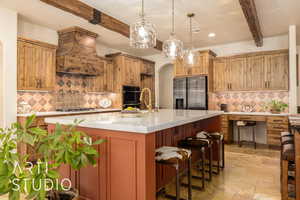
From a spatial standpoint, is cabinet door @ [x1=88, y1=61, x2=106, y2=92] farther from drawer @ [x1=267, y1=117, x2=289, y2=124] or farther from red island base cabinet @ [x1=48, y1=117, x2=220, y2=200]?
drawer @ [x1=267, y1=117, x2=289, y2=124]

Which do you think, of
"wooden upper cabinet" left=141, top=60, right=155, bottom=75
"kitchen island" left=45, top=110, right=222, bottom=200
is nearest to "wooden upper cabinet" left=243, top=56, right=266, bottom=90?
"wooden upper cabinet" left=141, top=60, right=155, bottom=75

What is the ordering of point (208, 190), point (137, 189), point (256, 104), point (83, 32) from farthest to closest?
point (256, 104) → point (83, 32) → point (208, 190) → point (137, 189)

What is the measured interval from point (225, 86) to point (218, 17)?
226 cm

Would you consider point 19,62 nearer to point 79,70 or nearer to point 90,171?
point 79,70

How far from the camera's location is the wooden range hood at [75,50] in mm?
4441

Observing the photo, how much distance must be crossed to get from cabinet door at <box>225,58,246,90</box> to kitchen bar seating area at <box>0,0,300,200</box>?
3 cm

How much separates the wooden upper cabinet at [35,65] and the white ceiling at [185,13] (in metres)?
0.57

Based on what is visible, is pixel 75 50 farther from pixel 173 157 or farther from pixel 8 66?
pixel 173 157

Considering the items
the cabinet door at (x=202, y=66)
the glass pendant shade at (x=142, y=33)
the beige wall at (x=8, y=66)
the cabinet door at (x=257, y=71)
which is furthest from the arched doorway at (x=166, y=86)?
the beige wall at (x=8, y=66)

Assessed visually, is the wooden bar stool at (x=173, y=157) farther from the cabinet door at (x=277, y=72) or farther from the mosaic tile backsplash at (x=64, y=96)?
the cabinet door at (x=277, y=72)

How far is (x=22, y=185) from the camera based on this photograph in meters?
1.29

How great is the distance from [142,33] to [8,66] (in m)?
2.57

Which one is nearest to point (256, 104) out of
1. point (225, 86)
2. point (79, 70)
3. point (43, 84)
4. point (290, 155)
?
point (225, 86)

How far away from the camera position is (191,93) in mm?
5734
